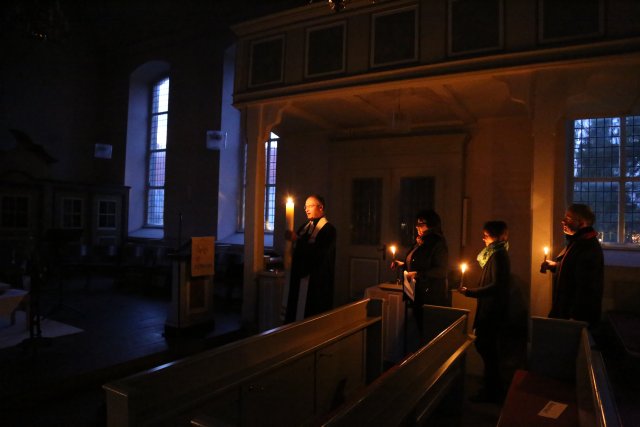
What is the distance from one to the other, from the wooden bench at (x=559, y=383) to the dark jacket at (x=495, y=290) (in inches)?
21.9

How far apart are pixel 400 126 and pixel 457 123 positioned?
7.38 feet

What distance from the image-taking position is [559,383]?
303cm

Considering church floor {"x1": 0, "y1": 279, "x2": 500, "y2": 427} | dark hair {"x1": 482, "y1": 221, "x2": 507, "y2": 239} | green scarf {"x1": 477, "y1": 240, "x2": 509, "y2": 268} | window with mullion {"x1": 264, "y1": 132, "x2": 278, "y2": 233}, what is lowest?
church floor {"x1": 0, "y1": 279, "x2": 500, "y2": 427}

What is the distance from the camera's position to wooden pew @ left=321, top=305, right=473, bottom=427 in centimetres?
176

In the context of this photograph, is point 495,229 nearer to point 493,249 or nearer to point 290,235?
point 493,249

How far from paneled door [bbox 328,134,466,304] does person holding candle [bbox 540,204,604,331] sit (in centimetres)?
322

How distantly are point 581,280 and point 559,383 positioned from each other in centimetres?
85

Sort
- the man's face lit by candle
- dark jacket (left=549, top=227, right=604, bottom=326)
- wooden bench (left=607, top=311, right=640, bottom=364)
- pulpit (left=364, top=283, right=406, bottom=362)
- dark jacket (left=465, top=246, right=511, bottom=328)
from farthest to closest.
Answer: pulpit (left=364, top=283, right=406, bottom=362), the man's face lit by candle, wooden bench (left=607, top=311, right=640, bottom=364), dark jacket (left=465, top=246, right=511, bottom=328), dark jacket (left=549, top=227, right=604, bottom=326)

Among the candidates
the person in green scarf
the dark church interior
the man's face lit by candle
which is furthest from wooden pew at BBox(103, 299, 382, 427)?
the man's face lit by candle

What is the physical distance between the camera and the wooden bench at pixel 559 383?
2021 millimetres

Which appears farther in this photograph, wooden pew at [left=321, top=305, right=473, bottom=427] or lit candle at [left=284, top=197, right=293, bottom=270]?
lit candle at [left=284, top=197, right=293, bottom=270]

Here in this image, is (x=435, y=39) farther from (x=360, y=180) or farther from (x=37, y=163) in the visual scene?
(x=37, y=163)

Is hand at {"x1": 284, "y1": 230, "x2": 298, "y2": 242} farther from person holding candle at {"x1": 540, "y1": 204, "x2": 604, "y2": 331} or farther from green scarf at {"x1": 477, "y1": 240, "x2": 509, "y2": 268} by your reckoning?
person holding candle at {"x1": 540, "y1": 204, "x2": 604, "y2": 331}

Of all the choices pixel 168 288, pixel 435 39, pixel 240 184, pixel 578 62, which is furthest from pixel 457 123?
Result: pixel 168 288
